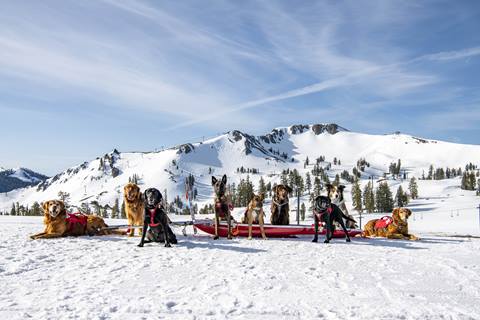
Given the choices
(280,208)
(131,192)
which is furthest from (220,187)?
(131,192)

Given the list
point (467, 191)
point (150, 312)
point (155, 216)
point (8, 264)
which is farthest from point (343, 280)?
point (467, 191)

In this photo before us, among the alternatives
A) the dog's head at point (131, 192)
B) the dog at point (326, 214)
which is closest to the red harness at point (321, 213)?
the dog at point (326, 214)

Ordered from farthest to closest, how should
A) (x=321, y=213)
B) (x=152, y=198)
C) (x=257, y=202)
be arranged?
(x=257, y=202) → (x=321, y=213) → (x=152, y=198)

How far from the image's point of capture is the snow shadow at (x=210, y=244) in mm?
10172

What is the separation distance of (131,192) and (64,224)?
8.26 ft

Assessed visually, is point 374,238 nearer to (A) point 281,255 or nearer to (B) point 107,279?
(A) point 281,255

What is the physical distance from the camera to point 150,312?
16.6 feet

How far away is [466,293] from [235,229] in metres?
8.02

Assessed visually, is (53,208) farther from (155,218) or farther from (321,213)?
A: (321,213)

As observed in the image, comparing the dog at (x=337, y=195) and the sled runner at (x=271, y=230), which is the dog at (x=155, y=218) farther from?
the dog at (x=337, y=195)

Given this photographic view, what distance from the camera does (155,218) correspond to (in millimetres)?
10961

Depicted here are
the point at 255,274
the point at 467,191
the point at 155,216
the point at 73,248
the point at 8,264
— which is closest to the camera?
the point at 255,274

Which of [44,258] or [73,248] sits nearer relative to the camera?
[44,258]

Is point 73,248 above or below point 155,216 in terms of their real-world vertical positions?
below
